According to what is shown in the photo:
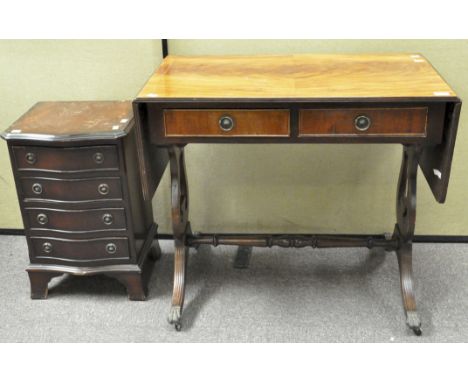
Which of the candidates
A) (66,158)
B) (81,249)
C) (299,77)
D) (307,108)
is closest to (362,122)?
(307,108)

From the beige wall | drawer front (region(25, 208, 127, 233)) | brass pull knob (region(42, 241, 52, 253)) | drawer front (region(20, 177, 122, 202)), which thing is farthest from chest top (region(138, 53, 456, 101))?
brass pull knob (region(42, 241, 52, 253))

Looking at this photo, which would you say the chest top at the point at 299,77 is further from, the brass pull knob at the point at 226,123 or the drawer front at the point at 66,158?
the drawer front at the point at 66,158

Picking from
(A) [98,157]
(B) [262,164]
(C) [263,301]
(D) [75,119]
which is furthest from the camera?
(B) [262,164]

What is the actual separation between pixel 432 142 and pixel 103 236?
4.36 ft

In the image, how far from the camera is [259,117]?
2055mm

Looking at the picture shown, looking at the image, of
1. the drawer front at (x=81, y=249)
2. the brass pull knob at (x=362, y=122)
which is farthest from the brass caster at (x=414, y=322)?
the drawer front at (x=81, y=249)

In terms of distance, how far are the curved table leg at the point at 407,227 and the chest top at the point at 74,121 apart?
3.64 ft

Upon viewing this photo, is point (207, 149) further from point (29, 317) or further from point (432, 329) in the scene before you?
point (432, 329)

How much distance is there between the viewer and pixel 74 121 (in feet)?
7.88

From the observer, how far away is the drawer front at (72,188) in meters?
2.37

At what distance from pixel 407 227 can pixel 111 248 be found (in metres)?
1.21

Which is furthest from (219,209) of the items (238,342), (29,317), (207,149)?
(29,317)

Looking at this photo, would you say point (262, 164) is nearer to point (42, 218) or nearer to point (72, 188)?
point (72, 188)

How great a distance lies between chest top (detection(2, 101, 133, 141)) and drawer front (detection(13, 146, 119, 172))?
55 mm
